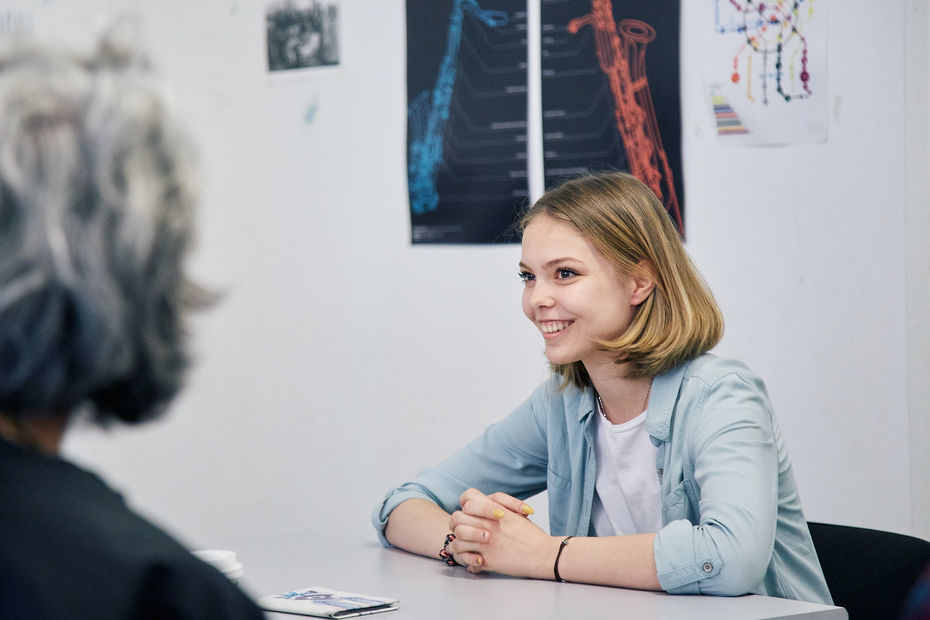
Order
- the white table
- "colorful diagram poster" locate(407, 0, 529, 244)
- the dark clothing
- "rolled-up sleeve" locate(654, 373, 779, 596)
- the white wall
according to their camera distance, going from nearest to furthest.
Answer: the dark clothing, the white table, "rolled-up sleeve" locate(654, 373, 779, 596), the white wall, "colorful diagram poster" locate(407, 0, 529, 244)

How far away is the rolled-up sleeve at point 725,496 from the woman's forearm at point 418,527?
398 millimetres

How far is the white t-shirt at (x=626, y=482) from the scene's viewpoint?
1.76 metres

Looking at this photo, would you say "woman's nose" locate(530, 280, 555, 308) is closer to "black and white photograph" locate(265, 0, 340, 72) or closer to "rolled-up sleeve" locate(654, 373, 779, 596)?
"rolled-up sleeve" locate(654, 373, 779, 596)

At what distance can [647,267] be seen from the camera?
5.89ft

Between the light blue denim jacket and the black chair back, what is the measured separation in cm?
4

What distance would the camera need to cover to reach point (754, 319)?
93.4 inches

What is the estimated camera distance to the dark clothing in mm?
562

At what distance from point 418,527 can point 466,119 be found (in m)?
1.28

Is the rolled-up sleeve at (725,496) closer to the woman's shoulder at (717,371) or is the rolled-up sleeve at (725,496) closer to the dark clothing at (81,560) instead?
the woman's shoulder at (717,371)

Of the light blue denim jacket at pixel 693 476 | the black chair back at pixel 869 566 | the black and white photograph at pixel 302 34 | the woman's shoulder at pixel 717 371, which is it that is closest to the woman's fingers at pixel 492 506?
the light blue denim jacket at pixel 693 476

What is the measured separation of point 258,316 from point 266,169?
1.35 ft

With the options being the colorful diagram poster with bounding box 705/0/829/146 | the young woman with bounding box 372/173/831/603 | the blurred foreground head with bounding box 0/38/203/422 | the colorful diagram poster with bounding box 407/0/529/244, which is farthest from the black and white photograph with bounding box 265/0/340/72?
the blurred foreground head with bounding box 0/38/203/422

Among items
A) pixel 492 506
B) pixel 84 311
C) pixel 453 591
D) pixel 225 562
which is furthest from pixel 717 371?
pixel 84 311

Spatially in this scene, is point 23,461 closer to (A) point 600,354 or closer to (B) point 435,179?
(A) point 600,354
